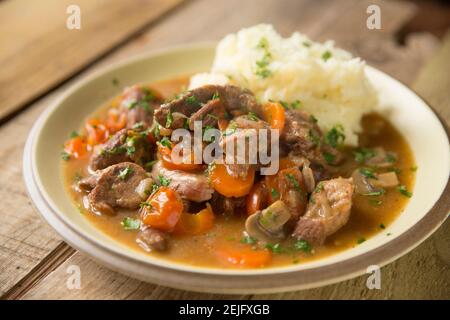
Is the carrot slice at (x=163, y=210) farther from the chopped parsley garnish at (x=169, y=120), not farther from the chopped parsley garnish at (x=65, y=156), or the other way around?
the chopped parsley garnish at (x=65, y=156)

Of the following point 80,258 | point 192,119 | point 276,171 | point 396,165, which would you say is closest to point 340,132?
point 396,165

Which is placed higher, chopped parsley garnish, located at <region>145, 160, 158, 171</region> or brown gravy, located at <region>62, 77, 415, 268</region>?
chopped parsley garnish, located at <region>145, 160, 158, 171</region>

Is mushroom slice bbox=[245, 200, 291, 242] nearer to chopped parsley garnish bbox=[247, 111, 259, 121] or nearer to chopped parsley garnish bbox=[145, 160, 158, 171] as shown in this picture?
chopped parsley garnish bbox=[247, 111, 259, 121]

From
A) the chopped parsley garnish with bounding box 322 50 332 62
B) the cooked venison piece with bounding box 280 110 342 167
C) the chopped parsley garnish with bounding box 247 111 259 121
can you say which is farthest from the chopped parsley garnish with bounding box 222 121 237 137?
the chopped parsley garnish with bounding box 322 50 332 62

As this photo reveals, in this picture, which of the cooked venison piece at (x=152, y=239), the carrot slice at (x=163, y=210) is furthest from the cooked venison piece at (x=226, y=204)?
the cooked venison piece at (x=152, y=239)

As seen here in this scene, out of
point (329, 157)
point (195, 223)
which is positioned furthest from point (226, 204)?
point (329, 157)

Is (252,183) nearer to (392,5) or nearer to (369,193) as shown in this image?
(369,193)
